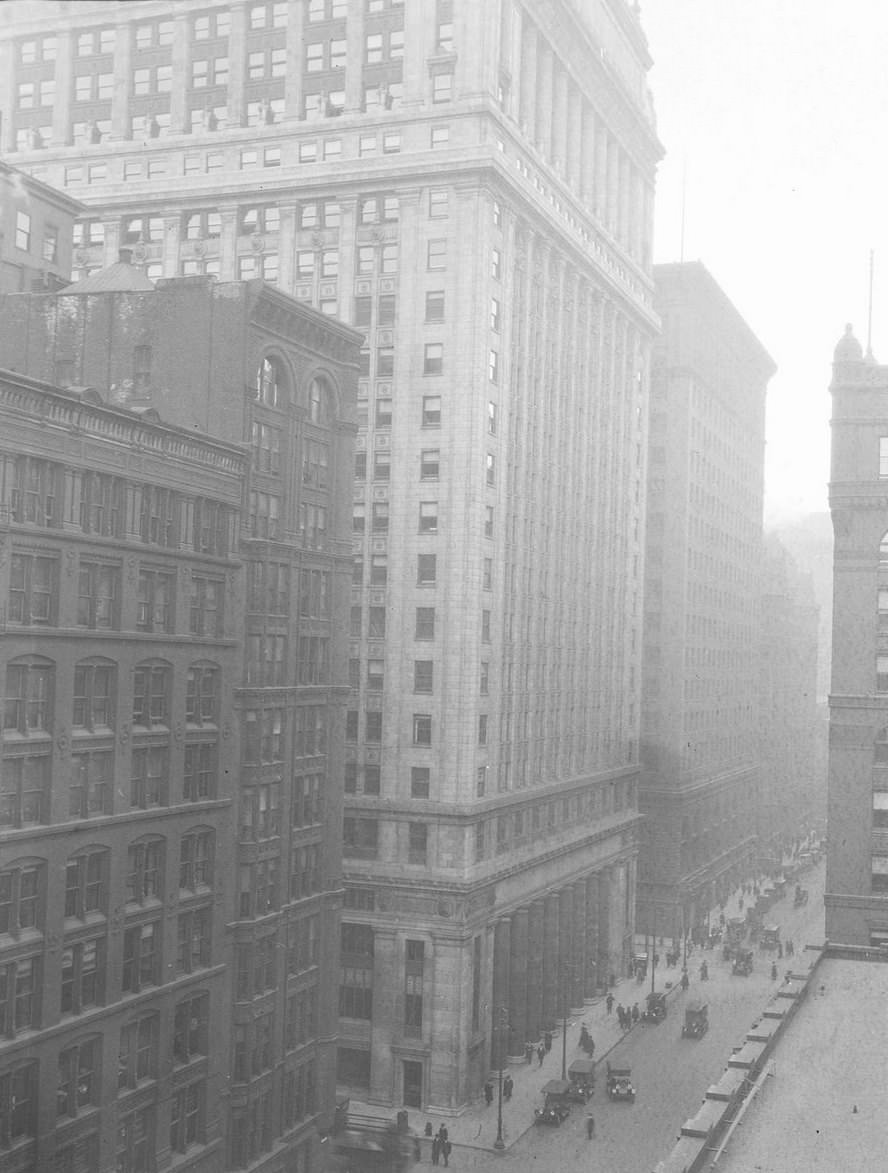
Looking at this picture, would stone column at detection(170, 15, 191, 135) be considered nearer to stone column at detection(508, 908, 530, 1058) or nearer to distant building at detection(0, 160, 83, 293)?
distant building at detection(0, 160, 83, 293)

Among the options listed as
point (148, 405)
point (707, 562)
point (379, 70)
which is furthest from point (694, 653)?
point (148, 405)

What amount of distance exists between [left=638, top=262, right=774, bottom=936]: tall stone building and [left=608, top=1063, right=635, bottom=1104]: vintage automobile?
37842 mm

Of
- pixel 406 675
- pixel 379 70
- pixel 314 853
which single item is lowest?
pixel 314 853

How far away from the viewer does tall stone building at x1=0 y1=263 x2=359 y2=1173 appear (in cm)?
3847

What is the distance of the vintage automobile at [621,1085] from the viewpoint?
63.7 metres

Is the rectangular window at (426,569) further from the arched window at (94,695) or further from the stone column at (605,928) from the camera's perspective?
the stone column at (605,928)

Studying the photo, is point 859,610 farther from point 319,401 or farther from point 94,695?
point 94,695

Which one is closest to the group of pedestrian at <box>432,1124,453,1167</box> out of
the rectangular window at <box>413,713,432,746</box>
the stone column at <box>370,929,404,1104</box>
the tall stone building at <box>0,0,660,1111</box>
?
the tall stone building at <box>0,0,660,1111</box>

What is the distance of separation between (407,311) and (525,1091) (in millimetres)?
36815

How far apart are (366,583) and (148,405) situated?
19.8 metres

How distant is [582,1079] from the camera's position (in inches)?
2562

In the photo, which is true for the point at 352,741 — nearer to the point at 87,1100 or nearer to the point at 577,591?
the point at 577,591

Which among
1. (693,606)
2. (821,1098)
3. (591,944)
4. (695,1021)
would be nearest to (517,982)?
(695,1021)

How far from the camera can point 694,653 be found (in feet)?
355
